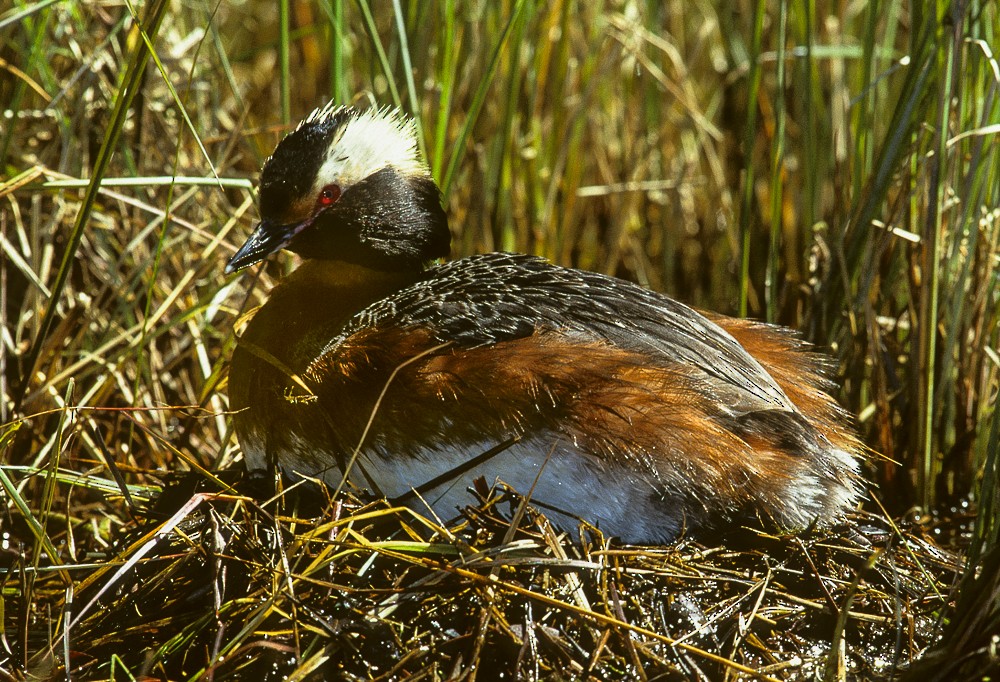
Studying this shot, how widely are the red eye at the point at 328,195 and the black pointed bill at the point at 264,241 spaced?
0.07 meters

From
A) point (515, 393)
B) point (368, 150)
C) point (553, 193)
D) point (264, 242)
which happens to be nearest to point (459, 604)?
point (515, 393)

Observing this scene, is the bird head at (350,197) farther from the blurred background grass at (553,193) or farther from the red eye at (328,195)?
the blurred background grass at (553,193)

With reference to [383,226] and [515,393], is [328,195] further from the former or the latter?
[515,393]

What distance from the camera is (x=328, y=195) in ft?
12.0

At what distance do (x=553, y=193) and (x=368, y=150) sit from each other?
4.83ft

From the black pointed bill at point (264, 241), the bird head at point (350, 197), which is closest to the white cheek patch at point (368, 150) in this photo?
the bird head at point (350, 197)

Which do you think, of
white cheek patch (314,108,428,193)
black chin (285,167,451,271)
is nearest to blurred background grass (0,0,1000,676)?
white cheek patch (314,108,428,193)

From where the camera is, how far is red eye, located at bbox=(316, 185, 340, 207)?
3646 mm

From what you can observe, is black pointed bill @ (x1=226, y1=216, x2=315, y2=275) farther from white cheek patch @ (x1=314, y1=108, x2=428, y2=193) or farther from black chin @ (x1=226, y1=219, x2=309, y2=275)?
white cheek patch @ (x1=314, y1=108, x2=428, y2=193)

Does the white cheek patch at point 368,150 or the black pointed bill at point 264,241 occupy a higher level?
the white cheek patch at point 368,150

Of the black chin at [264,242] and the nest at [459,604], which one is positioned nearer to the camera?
the nest at [459,604]

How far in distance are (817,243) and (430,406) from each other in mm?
1905

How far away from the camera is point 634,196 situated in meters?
5.33

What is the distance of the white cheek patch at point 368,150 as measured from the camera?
11.8ft
